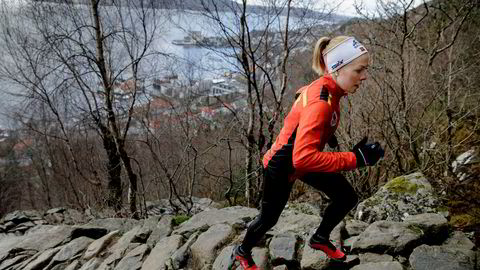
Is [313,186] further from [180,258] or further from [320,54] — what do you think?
[180,258]

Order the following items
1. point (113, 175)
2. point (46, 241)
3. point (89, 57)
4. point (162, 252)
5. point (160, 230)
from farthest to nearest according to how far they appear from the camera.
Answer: point (113, 175) → point (89, 57) → point (46, 241) → point (160, 230) → point (162, 252)

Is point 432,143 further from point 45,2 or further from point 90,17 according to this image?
point 45,2

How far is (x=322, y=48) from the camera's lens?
2.44 meters

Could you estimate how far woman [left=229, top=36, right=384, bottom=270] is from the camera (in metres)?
2.13

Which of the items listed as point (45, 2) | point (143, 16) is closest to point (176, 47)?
point (143, 16)

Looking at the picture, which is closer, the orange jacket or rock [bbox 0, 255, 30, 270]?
the orange jacket

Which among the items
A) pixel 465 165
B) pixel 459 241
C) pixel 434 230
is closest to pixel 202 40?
pixel 465 165

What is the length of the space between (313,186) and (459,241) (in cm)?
157

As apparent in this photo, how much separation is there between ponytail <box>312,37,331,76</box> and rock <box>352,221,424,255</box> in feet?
5.60

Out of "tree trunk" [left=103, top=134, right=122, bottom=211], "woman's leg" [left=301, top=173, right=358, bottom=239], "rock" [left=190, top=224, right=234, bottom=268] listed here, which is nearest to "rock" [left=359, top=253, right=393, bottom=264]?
"woman's leg" [left=301, top=173, right=358, bottom=239]

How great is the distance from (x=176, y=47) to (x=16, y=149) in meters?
20.7

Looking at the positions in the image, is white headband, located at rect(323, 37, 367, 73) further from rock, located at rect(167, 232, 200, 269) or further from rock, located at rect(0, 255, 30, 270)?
rock, located at rect(0, 255, 30, 270)

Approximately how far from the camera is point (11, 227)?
10.1 m

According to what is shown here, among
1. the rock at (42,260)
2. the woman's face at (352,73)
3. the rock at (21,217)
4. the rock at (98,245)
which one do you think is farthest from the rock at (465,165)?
the rock at (21,217)
